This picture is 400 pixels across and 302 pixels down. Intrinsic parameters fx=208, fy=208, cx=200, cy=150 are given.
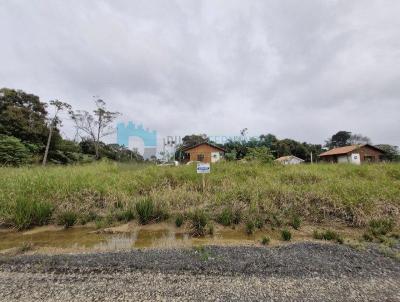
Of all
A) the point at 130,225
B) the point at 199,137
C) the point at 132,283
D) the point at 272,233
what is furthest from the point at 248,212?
the point at 199,137

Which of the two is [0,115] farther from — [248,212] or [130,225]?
[248,212]

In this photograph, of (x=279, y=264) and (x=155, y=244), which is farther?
(x=155, y=244)

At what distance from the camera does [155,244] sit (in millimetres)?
3273

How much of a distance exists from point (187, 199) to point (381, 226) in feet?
12.0

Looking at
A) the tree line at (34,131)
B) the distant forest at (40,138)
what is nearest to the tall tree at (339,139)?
the distant forest at (40,138)

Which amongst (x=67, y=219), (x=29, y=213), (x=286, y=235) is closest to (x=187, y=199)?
(x=286, y=235)

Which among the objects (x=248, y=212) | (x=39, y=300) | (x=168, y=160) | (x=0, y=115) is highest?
(x=0, y=115)

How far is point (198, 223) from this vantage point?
12.4 feet

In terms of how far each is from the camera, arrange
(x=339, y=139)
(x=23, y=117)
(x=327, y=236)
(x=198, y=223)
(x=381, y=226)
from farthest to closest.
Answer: (x=339, y=139), (x=23, y=117), (x=198, y=223), (x=381, y=226), (x=327, y=236)

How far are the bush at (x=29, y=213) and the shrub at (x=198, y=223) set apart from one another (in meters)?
2.88

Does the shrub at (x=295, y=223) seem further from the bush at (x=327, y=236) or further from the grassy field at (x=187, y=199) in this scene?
the bush at (x=327, y=236)

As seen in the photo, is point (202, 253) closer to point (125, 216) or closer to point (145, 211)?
point (145, 211)

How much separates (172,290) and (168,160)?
7.26m

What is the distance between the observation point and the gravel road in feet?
6.51
